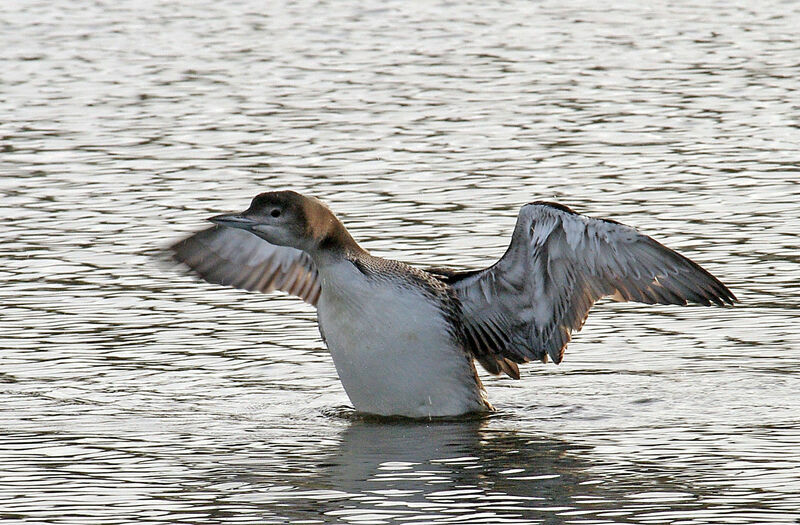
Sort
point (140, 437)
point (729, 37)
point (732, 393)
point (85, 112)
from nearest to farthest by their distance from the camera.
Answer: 1. point (140, 437)
2. point (732, 393)
3. point (85, 112)
4. point (729, 37)

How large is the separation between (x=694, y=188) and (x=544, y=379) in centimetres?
460

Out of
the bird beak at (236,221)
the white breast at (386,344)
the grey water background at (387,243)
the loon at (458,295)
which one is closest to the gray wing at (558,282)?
the loon at (458,295)

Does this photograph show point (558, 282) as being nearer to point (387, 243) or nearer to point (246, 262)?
point (246, 262)

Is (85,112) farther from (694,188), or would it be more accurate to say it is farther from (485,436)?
(485,436)

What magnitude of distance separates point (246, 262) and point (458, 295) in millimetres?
1619

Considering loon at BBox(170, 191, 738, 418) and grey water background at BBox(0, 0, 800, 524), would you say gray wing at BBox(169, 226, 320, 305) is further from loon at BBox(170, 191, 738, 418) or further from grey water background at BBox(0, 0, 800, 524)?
loon at BBox(170, 191, 738, 418)

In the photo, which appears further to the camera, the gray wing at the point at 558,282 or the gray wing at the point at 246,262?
the gray wing at the point at 246,262

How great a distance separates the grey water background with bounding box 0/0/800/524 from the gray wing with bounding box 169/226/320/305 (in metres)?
0.27

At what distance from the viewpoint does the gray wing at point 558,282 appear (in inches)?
356

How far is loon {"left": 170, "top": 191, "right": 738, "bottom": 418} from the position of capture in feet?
30.1

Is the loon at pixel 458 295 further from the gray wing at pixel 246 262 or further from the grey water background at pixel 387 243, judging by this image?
the gray wing at pixel 246 262

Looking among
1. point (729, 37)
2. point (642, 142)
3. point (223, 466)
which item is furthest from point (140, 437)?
point (729, 37)

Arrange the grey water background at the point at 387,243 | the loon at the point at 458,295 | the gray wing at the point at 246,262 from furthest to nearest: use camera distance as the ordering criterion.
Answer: the gray wing at the point at 246,262, the loon at the point at 458,295, the grey water background at the point at 387,243

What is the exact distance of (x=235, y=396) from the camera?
9953 mm
